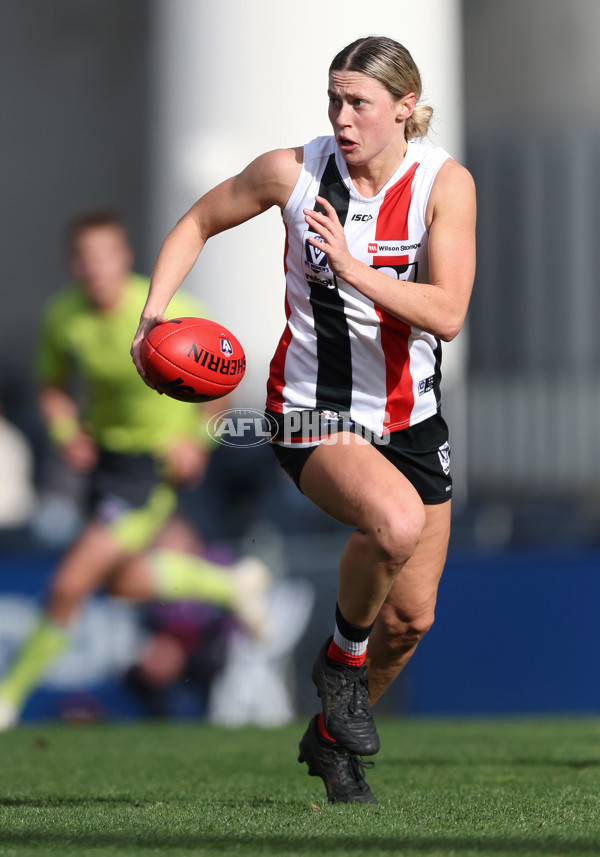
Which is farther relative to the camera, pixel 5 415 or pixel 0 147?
pixel 0 147

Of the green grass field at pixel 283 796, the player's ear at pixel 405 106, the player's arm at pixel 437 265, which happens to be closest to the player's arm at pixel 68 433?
the green grass field at pixel 283 796

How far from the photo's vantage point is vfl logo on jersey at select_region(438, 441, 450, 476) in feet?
14.0

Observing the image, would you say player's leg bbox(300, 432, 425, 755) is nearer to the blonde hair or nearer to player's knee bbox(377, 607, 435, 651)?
player's knee bbox(377, 607, 435, 651)

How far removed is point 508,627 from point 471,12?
928 cm

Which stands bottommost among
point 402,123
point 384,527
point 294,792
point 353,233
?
point 294,792

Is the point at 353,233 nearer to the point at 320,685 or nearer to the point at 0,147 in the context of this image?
the point at 320,685

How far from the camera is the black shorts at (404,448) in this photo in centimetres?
411

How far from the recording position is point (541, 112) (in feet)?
48.8

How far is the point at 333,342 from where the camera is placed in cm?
414

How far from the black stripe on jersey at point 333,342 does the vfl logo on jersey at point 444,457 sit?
1.14 ft

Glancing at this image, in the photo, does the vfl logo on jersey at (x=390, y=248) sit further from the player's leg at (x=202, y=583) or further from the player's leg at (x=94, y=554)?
the player's leg at (x=202, y=583)

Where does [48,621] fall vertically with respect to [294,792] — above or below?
below

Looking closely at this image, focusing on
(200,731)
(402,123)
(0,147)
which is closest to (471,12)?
(0,147)

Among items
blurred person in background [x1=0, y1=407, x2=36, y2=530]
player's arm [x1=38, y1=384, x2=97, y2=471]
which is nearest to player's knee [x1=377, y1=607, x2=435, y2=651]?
player's arm [x1=38, y1=384, x2=97, y2=471]
